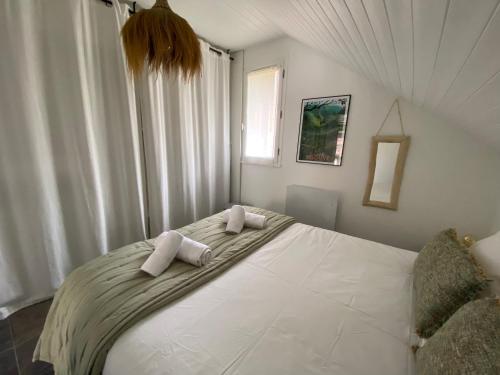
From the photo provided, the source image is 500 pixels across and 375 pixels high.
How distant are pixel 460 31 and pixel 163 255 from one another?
147cm

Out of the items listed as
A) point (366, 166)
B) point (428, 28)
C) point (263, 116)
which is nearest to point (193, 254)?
point (428, 28)

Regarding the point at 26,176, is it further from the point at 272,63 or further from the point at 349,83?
the point at 349,83

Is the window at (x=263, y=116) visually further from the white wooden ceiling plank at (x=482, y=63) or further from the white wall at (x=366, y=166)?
the white wooden ceiling plank at (x=482, y=63)

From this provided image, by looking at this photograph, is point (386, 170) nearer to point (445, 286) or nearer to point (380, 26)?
point (445, 286)

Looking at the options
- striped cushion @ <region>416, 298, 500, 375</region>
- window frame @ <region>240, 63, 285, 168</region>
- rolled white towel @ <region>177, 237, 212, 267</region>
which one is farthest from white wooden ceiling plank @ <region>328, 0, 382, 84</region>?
window frame @ <region>240, 63, 285, 168</region>

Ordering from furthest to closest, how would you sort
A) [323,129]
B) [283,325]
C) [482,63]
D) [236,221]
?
[323,129] → [236,221] → [283,325] → [482,63]

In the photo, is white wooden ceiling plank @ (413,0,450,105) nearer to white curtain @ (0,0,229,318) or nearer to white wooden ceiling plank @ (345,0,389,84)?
white wooden ceiling plank @ (345,0,389,84)

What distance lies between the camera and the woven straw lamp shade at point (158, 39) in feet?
3.28

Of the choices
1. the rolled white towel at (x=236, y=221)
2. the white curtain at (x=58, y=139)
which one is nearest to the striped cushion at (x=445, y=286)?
the rolled white towel at (x=236, y=221)

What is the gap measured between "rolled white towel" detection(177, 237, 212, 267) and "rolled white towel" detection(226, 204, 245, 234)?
0.42 meters

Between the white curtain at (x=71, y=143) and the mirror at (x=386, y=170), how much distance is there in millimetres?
2211

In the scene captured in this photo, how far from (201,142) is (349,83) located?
1.89m

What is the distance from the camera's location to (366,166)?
2.11m

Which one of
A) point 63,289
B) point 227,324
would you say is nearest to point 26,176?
point 63,289
